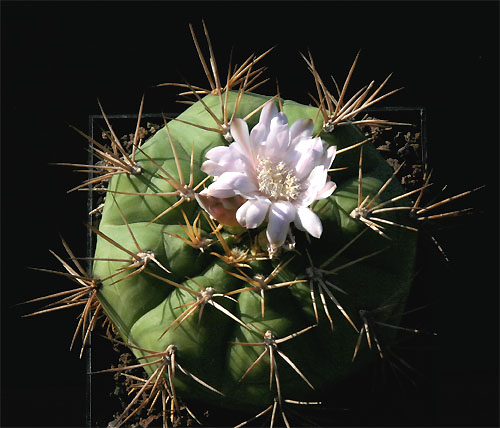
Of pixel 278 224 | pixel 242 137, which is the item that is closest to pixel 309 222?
pixel 278 224

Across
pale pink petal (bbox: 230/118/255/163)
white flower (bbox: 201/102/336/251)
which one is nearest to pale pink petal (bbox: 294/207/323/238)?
white flower (bbox: 201/102/336/251)

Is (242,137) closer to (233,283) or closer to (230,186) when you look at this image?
(230,186)

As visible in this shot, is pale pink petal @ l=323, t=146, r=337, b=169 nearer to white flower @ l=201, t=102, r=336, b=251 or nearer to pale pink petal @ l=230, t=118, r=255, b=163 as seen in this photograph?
white flower @ l=201, t=102, r=336, b=251

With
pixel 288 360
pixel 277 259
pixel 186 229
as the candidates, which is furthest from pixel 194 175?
pixel 288 360

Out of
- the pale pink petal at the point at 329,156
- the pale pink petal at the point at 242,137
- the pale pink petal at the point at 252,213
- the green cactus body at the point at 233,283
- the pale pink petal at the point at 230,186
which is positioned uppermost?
the pale pink petal at the point at 242,137

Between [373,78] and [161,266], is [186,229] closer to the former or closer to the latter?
[161,266]

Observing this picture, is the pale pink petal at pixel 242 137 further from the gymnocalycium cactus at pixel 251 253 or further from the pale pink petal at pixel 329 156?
the pale pink petal at pixel 329 156

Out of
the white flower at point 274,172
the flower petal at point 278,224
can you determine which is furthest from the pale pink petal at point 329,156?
the flower petal at point 278,224
